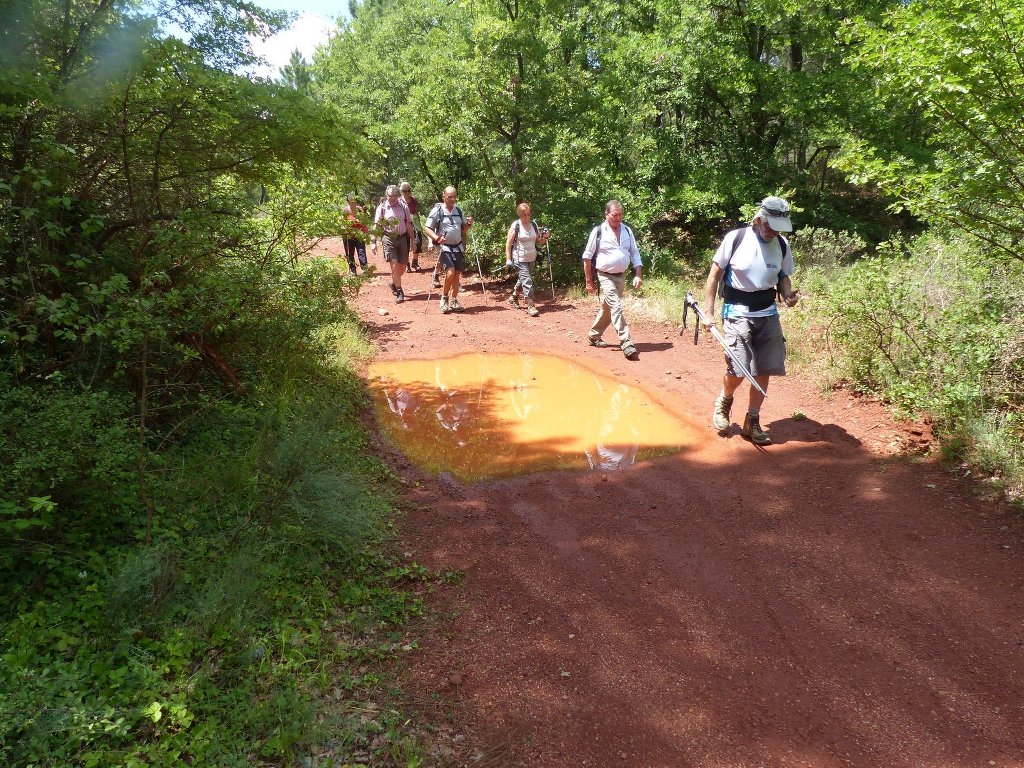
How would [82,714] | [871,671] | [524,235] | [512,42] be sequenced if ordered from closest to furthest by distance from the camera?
1. [82,714]
2. [871,671]
3. [524,235]
4. [512,42]

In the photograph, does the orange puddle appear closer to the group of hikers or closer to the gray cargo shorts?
the group of hikers

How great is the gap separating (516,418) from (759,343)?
269 centimetres

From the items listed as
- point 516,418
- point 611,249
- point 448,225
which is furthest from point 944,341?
point 448,225

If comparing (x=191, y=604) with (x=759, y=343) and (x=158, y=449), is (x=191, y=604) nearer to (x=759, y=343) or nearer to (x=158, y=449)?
(x=158, y=449)

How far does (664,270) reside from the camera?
13438 mm

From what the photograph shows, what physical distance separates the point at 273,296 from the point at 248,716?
4.48 m

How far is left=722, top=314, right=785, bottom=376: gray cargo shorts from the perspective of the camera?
18.9ft

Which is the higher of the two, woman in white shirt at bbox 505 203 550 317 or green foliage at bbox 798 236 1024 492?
woman in white shirt at bbox 505 203 550 317

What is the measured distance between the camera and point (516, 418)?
6.96 metres

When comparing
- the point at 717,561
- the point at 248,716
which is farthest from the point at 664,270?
the point at 248,716

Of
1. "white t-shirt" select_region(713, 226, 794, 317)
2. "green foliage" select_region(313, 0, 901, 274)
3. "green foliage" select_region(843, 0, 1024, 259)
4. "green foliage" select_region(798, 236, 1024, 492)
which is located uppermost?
"green foliage" select_region(313, 0, 901, 274)

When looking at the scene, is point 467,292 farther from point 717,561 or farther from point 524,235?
point 717,561

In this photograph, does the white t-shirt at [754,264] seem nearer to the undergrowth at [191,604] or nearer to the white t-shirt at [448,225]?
the undergrowth at [191,604]

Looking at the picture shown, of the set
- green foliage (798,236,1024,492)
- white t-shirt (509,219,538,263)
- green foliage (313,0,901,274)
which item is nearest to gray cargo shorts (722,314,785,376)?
green foliage (798,236,1024,492)
